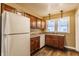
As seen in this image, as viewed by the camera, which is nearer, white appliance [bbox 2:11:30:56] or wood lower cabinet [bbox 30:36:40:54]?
white appliance [bbox 2:11:30:56]

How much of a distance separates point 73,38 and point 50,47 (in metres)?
0.54

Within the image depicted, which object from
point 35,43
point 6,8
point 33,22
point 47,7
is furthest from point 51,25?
point 6,8

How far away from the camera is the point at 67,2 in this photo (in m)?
1.58

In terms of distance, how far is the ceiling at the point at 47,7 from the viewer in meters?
1.60

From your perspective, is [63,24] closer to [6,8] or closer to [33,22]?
[33,22]

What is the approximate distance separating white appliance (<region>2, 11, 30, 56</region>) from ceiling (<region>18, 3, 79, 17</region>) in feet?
0.86

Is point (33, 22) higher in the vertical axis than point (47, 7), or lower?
lower

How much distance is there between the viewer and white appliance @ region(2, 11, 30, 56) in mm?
1331

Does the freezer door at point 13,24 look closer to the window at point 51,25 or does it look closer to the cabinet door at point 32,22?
the cabinet door at point 32,22

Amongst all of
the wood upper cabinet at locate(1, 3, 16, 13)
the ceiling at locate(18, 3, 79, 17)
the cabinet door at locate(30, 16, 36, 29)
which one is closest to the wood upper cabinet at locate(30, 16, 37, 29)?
the cabinet door at locate(30, 16, 36, 29)

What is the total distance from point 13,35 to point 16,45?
20cm

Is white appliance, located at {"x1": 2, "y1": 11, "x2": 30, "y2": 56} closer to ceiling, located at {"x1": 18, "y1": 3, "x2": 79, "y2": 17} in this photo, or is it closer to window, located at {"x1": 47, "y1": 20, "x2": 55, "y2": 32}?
ceiling, located at {"x1": 18, "y1": 3, "x2": 79, "y2": 17}

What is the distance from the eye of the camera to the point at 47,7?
5.52ft

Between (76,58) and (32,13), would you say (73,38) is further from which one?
(32,13)
